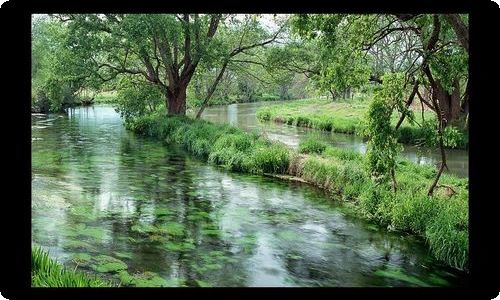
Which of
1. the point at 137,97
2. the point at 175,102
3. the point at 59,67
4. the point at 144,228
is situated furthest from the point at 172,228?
the point at 137,97

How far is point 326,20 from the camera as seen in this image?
7664 millimetres

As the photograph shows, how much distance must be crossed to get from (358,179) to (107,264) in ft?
18.6

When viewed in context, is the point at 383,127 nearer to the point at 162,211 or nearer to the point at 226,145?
the point at 162,211

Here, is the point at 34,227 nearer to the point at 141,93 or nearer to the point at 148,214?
the point at 148,214

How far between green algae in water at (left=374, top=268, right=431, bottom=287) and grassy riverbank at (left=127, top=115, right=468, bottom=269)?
735mm

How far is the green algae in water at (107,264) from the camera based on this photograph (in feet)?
20.4

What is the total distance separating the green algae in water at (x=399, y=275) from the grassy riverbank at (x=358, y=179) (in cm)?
74

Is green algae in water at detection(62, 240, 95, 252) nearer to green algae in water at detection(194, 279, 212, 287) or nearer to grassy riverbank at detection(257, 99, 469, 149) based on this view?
green algae in water at detection(194, 279, 212, 287)

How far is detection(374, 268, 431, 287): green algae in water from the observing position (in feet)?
20.9

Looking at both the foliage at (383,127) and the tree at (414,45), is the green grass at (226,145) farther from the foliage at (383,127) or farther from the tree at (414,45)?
the foliage at (383,127)

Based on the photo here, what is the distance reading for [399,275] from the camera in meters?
6.59

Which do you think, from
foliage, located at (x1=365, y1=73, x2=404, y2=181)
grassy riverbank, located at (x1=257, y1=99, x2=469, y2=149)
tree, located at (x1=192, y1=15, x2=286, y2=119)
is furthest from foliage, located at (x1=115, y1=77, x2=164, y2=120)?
foliage, located at (x1=365, y1=73, x2=404, y2=181)
